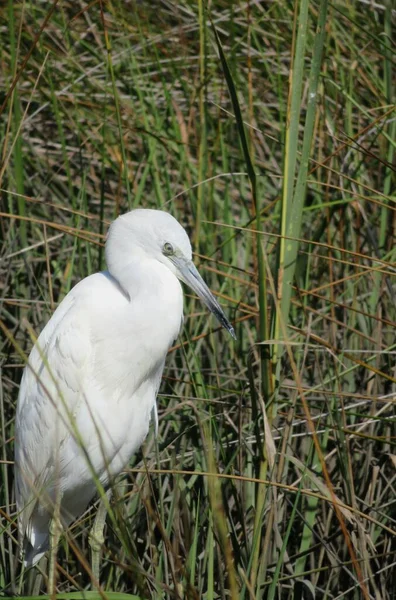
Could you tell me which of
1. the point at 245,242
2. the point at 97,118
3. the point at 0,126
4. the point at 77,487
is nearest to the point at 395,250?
Result: the point at 245,242

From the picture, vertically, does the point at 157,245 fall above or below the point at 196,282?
above

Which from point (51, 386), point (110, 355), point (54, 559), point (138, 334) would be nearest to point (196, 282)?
point (138, 334)

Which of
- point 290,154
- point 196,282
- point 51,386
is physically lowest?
point 51,386

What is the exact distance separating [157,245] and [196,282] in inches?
5.8

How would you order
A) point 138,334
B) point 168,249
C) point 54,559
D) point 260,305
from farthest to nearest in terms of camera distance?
point 138,334 < point 168,249 < point 260,305 < point 54,559

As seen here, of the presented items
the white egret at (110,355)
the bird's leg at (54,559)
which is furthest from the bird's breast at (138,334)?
the bird's leg at (54,559)

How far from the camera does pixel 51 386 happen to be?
245cm

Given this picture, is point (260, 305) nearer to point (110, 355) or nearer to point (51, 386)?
point (110, 355)

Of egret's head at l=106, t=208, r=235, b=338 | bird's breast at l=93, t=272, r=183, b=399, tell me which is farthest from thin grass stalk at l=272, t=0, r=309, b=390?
bird's breast at l=93, t=272, r=183, b=399

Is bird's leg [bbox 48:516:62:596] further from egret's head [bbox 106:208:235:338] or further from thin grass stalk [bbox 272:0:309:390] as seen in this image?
egret's head [bbox 106:208:235:338]

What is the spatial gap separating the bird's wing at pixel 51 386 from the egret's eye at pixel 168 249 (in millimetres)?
306

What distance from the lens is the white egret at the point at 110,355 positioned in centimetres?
223

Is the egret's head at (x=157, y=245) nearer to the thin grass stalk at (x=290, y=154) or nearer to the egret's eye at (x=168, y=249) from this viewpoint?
the egret's eye at (x=168, y=249)

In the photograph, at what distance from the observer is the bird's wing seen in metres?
2.37
